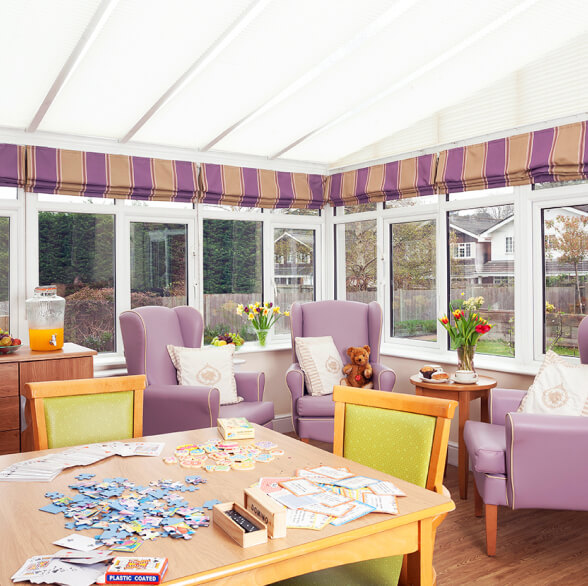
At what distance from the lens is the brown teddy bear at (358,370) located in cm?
436

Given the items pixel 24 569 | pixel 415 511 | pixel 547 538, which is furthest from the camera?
pixel 547 538

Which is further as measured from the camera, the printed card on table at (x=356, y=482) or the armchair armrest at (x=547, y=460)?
the armchair armrest at (x=547, y=460)

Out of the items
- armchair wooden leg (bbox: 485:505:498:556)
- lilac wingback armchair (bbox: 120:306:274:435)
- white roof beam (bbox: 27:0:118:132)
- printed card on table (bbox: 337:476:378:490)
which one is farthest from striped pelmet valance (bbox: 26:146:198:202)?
printed card on table (bbox: 337:476:378:490)

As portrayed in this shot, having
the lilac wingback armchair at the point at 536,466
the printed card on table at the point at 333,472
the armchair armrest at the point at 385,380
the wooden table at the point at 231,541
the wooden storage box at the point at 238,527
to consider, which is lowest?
the lilac wingback armchair at the point at 536,466

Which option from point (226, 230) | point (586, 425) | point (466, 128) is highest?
point (466, 128)

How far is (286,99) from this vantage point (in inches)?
161

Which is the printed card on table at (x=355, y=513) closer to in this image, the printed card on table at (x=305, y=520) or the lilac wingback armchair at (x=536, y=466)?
the printed card on table at (x=305, y=520)

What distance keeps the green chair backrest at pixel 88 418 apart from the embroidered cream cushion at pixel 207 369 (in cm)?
168

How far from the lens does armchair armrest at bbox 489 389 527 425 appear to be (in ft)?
11.3

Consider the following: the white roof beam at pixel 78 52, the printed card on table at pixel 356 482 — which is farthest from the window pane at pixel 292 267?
the printed card on table at pixel 356 482

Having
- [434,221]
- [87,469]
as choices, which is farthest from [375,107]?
[87,469]

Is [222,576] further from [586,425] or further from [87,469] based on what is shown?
[586,425]

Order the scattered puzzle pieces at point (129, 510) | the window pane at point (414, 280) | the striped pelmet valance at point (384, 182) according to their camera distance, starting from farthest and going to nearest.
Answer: the window pane at point (414, 280) < the striped pelmet valance at point (384, 182) < the scattered puzzle pieces at point (129, 510)

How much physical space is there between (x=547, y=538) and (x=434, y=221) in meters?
2.59
